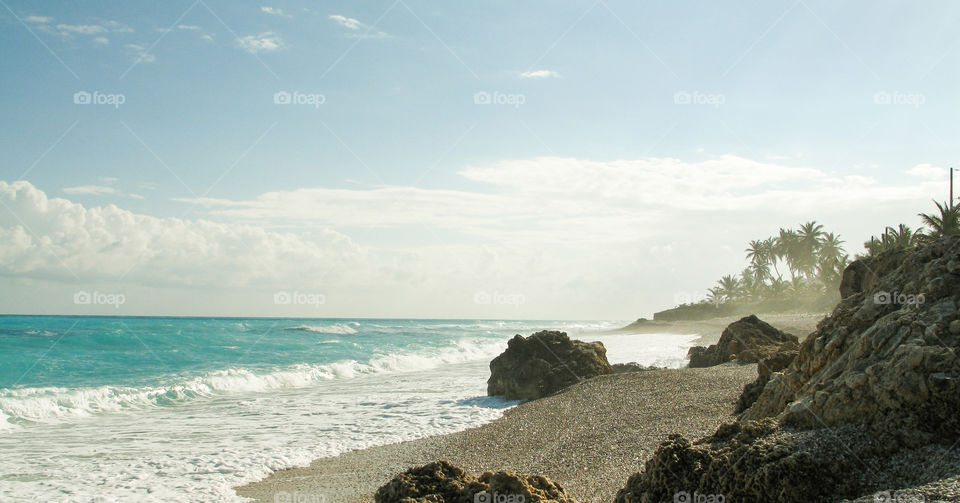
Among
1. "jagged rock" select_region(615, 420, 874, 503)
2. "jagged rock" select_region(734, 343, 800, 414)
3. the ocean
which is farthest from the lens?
"jagged rock" select_region(734, 343, 800, 414)

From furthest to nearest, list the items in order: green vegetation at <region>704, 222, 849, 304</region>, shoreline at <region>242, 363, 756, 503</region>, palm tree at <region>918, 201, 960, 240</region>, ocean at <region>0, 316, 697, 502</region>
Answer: green vegetation at <region>704, 222, 849, 304</region>
palm tree at <region>918, 201, 960, 240</region>
ocean at <region>0, 316, 697, 502</region>
shoreline at <region>242, 363, 756, 503</region>

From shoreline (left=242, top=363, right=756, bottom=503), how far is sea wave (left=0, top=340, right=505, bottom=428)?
10294mm

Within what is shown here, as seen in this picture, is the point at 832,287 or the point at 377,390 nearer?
the point at 377,390

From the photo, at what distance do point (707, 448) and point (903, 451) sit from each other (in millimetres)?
1386

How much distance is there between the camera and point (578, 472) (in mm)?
7488

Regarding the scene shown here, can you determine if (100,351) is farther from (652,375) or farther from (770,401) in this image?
(770,401)

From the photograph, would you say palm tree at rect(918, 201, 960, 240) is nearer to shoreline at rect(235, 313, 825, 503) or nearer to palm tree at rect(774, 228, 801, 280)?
shoreline at rect(235, 313, 825, 503)

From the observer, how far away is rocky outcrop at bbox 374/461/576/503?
16.0 feet

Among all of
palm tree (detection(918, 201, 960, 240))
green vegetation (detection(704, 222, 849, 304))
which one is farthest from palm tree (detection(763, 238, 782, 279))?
palm tree (detection(918, 201, 960, 240))

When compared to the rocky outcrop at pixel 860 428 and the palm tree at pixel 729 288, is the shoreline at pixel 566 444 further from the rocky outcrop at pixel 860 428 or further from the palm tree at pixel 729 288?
the palm tree at pixel 729 288

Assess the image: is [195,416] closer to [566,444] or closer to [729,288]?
[566,444]

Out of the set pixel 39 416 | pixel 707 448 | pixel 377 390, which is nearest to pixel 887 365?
pixel 707 448

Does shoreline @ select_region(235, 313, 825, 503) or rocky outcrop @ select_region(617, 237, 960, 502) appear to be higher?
rocky outcrop @ select_region(617, 237, 960, 502)

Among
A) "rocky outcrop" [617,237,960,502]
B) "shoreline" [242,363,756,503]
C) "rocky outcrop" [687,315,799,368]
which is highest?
"rocky outcrop" [617,237,960,502]
